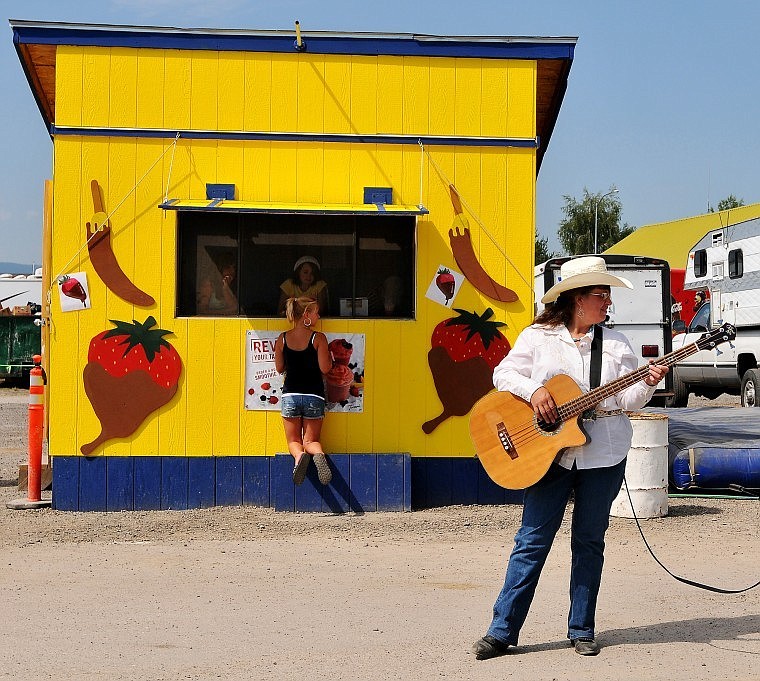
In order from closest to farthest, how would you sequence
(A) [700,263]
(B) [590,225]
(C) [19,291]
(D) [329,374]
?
(D) [329,374] → (A) [700,263] → (C) [19,291] → (B) [590,225]

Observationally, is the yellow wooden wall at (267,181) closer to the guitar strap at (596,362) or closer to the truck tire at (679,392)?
the guitar strap at (596,362)

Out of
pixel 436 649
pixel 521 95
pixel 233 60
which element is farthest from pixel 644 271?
pixel 436 649

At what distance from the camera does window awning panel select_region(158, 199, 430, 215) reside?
9.06m

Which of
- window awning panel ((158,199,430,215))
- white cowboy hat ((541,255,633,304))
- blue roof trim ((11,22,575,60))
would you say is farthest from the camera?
blue roof trim ((11,22,575,60))

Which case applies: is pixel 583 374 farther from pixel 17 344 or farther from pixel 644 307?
pixel 17 344

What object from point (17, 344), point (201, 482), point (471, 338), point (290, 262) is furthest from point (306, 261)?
point (17, 344)

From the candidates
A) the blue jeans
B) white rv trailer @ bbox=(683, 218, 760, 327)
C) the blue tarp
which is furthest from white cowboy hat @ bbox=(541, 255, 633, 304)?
white rv trailer @ bbox=(683, 218, 760, 327)

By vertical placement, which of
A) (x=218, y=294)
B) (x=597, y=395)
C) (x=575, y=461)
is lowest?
(x=575, y=461)

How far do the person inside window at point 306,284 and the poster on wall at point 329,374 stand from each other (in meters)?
0.33

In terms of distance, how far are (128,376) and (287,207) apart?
199 centimetres

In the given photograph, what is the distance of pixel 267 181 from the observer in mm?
9680

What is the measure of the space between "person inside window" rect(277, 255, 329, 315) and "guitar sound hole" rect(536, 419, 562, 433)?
184 inches

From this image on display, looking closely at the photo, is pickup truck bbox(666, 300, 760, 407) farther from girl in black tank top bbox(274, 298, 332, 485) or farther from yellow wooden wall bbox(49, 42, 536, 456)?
girl in black tank top bbox(274, 298, 332, 485)

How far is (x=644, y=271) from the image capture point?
18.4 meters
